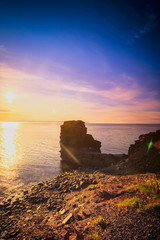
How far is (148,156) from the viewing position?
2586 centimetres

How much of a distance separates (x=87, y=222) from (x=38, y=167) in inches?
1279

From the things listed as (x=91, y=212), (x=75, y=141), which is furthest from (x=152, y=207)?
(x=75, y=141)

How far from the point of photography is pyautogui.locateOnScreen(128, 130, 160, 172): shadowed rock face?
21831 mm

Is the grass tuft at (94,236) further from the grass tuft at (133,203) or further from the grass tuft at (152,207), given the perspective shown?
the grass tuft at (152,207)

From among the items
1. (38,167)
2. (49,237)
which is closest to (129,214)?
(49,237)

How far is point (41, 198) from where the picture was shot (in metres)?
18.4

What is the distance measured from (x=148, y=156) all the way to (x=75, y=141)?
90.9 feet

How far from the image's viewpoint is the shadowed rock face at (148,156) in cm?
2183

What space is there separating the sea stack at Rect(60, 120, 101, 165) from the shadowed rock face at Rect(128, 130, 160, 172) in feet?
58.0

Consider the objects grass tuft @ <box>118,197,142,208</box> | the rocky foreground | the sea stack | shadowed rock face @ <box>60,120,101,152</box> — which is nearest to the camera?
the rocky foreground

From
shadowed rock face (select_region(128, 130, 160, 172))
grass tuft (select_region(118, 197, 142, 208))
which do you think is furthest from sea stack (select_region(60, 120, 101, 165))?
grass tuft (select_region(118, 197, 142, 208))

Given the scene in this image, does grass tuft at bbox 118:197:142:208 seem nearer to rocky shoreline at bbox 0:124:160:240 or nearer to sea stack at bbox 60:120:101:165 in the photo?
rocky shoreline at bbox 0:124:160:240

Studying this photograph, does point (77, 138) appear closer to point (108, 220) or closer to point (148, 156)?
point (148, 156)

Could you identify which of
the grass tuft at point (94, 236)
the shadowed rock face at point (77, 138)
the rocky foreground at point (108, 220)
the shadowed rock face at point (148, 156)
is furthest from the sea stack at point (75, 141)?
the grass tuft at point (94, 236)
